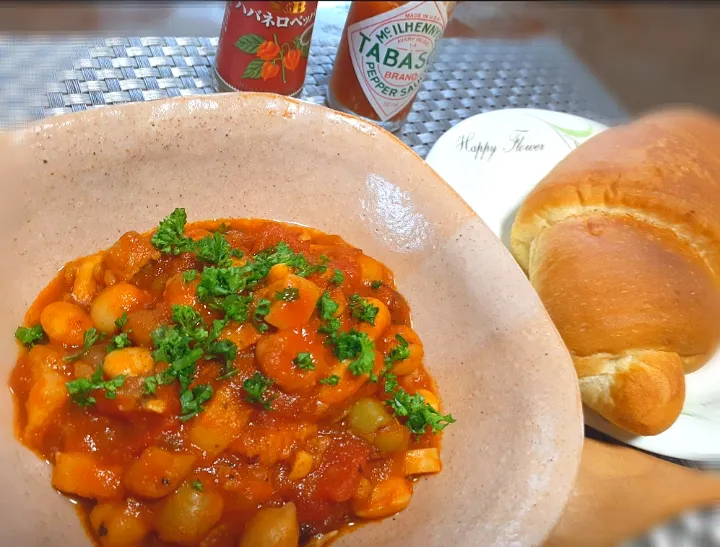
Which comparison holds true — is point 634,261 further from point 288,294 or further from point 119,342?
point 119,342

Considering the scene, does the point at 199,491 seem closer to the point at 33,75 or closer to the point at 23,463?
the point at 23,463

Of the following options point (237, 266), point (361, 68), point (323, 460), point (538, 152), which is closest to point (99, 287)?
point (237, 266)

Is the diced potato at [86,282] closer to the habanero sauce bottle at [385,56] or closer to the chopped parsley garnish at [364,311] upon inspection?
the chopped parsley garnish at [364,311]

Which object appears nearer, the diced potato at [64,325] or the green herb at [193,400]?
the green herb at [193,400]

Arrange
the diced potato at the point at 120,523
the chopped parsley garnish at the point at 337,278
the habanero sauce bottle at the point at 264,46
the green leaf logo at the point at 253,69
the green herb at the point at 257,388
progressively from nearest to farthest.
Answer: the diced potato at the point at 120,523 → the green herb at the point at 257,388 → the chopped parsley garnish at the point at 337,278 → the habanero sauce bottle at the point at 264,46 → the green leaf logo at the point at 253,69

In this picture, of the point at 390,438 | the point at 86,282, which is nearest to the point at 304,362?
the point at 390,438

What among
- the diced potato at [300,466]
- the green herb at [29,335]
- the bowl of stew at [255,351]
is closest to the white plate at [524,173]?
the bowl of stew at [255,351]
